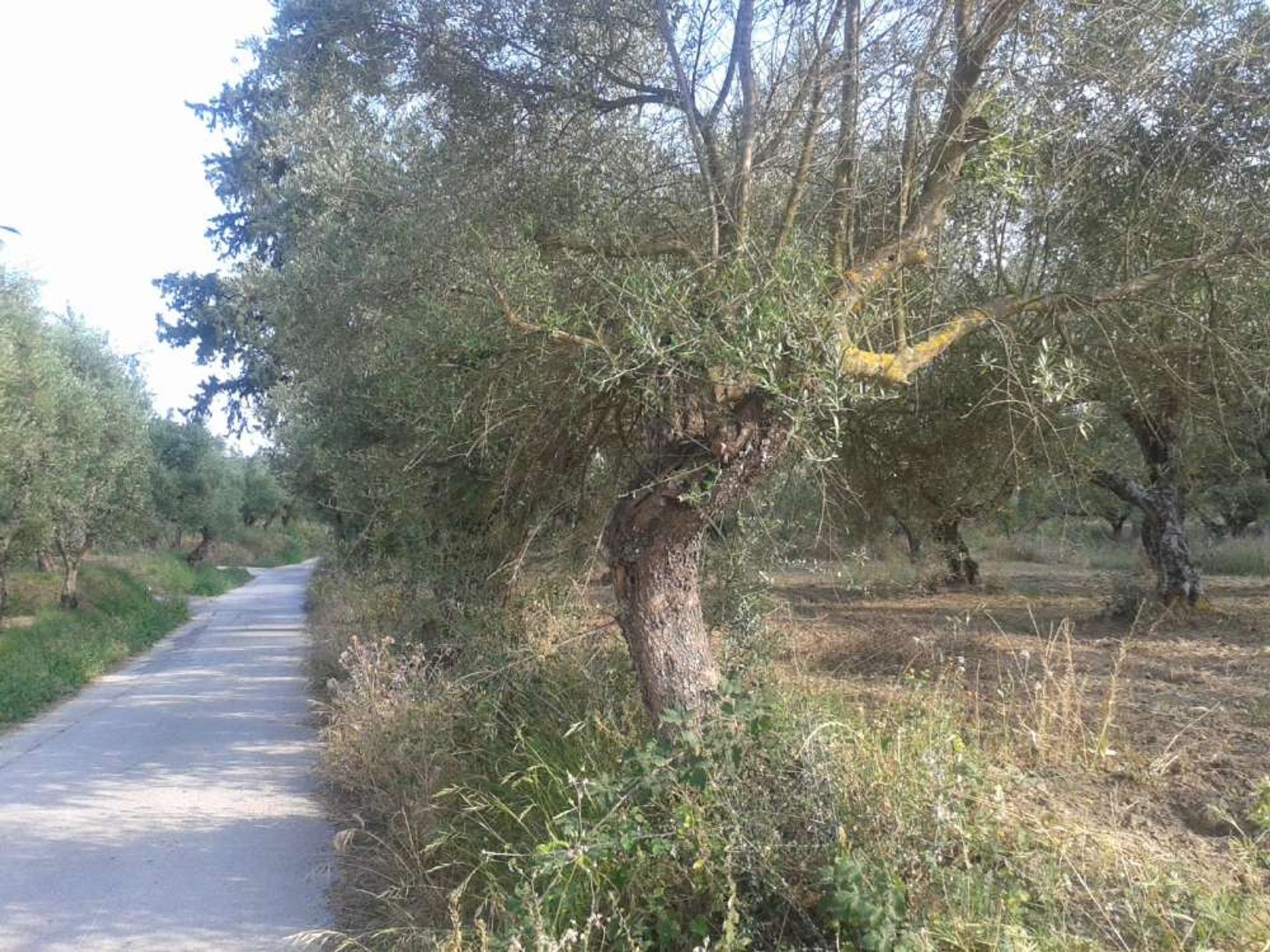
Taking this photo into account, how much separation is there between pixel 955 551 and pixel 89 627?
55.7ft

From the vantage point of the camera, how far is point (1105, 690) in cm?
668

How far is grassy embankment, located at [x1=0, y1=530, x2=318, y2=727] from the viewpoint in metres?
14.1

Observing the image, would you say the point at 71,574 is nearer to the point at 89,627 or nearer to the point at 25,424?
the point at 89,627

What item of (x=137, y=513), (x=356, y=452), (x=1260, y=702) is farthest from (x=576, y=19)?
(x=137, y=513)

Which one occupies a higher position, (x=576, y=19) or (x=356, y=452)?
(x=576, y=19)

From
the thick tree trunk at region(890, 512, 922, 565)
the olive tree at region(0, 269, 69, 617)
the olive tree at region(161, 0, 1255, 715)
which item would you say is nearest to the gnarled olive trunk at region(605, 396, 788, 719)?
the olive tree at region(161, 0, 1255, 715)

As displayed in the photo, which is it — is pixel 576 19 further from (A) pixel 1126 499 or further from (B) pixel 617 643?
(A) pixel 1126 499

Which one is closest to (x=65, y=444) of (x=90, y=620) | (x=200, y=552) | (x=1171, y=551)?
(x=90, y=620)

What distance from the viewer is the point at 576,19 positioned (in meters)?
6.78

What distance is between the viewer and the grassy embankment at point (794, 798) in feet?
11.1

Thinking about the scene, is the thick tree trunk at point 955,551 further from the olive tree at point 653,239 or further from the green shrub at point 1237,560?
the green shrub at point 1237,560

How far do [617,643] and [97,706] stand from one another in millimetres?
9157

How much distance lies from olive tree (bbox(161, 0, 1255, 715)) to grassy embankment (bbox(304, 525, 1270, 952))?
2.56ft

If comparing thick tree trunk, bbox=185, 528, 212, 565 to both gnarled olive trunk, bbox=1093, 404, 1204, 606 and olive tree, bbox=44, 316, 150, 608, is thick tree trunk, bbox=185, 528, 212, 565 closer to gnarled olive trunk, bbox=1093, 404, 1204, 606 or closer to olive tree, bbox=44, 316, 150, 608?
olive tree, bbox=44, 316, 150, 608
